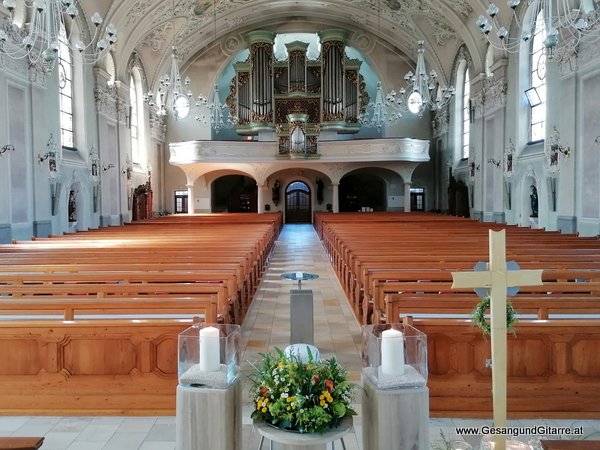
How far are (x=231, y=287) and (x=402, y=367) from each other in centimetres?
394

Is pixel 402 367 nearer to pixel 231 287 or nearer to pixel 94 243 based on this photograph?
pixel 231 287

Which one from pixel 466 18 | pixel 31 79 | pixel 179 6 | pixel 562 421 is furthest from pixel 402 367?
pixel 179 6

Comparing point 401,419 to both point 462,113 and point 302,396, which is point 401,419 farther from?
point 462,113

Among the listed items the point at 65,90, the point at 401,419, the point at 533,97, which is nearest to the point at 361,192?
the point at 533,97

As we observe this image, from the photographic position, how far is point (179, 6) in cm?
2055

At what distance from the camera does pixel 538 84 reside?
15688mm

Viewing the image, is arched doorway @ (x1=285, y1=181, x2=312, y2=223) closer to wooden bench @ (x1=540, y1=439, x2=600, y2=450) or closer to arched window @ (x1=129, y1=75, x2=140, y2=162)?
arched window @ (x1=129, y1=75, x2=140, y2=162)

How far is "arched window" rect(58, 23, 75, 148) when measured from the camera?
15.3 metres

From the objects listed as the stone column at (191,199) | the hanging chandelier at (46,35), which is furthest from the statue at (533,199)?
the stone column at (191,199)

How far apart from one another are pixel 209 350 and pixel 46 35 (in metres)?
10.5

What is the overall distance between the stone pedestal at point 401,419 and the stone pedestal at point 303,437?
0.62 feet

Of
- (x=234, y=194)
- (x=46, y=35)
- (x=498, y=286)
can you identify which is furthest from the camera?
(x=234, y=194)

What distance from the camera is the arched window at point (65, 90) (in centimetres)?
1530

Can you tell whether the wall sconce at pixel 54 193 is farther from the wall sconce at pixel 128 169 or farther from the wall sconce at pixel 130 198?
the wall sconce at pixel 130 198
